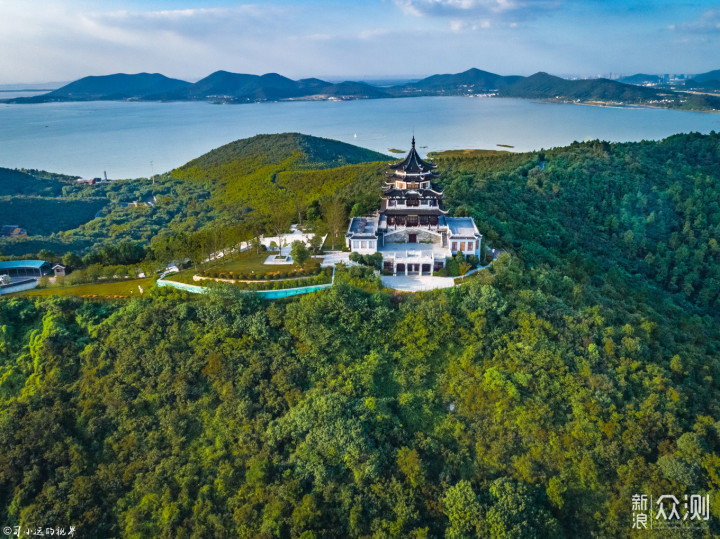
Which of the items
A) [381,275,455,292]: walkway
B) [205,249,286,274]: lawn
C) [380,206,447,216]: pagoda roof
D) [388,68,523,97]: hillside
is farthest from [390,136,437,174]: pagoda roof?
[388,68,523,97]: hillside

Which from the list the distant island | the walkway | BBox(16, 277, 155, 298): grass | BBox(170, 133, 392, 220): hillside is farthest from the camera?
the distant island

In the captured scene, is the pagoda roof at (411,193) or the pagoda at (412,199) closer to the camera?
the pagoda at (412,199)

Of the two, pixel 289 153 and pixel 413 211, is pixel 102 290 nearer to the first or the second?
pixel 413 211

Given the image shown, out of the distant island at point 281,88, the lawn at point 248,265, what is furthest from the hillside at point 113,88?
the lawn at point 248,265

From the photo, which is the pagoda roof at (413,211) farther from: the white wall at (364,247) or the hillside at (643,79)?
the hillside at (643,79)

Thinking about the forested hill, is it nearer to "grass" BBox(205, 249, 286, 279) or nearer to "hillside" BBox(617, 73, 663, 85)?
"grass" BBox(205, 249, 286, 279)

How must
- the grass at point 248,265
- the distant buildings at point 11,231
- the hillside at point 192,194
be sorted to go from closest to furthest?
1. the grass at point 248,265
2. the hillside at point 192,194
3. the distant buildings at point 11,231

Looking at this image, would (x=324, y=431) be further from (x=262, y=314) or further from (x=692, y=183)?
(x=692, y=183)

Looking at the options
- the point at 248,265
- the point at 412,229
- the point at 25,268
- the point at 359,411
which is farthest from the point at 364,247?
the point at 25,268
